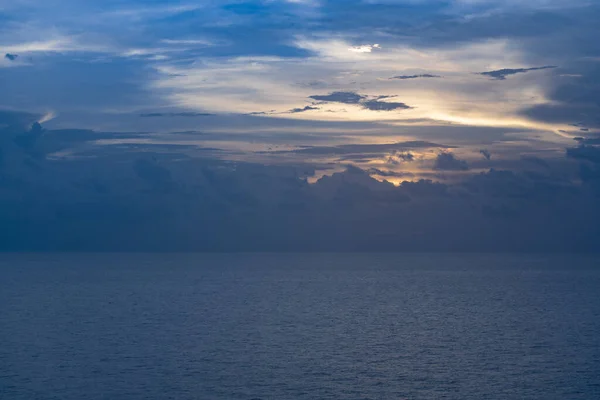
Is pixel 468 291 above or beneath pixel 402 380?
beneath

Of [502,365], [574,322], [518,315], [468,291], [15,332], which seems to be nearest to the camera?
[502,365]

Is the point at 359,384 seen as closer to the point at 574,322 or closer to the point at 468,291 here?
the point at 574,322

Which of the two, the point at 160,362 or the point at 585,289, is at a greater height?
the point at 160,362

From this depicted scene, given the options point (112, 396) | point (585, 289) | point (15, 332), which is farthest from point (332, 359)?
point (585, 289)

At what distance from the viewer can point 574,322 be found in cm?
10262

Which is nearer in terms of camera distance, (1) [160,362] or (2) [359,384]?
(2) [359,384]

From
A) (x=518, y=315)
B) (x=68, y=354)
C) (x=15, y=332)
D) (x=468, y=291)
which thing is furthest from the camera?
(x=468, y=291)

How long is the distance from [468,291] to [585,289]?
34263mm

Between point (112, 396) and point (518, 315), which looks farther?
point (518, 315)

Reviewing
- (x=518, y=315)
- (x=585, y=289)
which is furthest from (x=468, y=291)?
(x=518, y=315)

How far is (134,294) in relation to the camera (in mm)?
158875

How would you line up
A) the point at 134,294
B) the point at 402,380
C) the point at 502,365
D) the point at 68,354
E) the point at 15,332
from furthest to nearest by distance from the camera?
the point at 134,294 < the point at 15,332 < the point at 68,354 < the point at 502,365 < the point at 402,380

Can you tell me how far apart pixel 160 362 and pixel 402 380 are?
2385 centimetres

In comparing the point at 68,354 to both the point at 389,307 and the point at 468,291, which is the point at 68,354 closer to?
the point at 389,307
